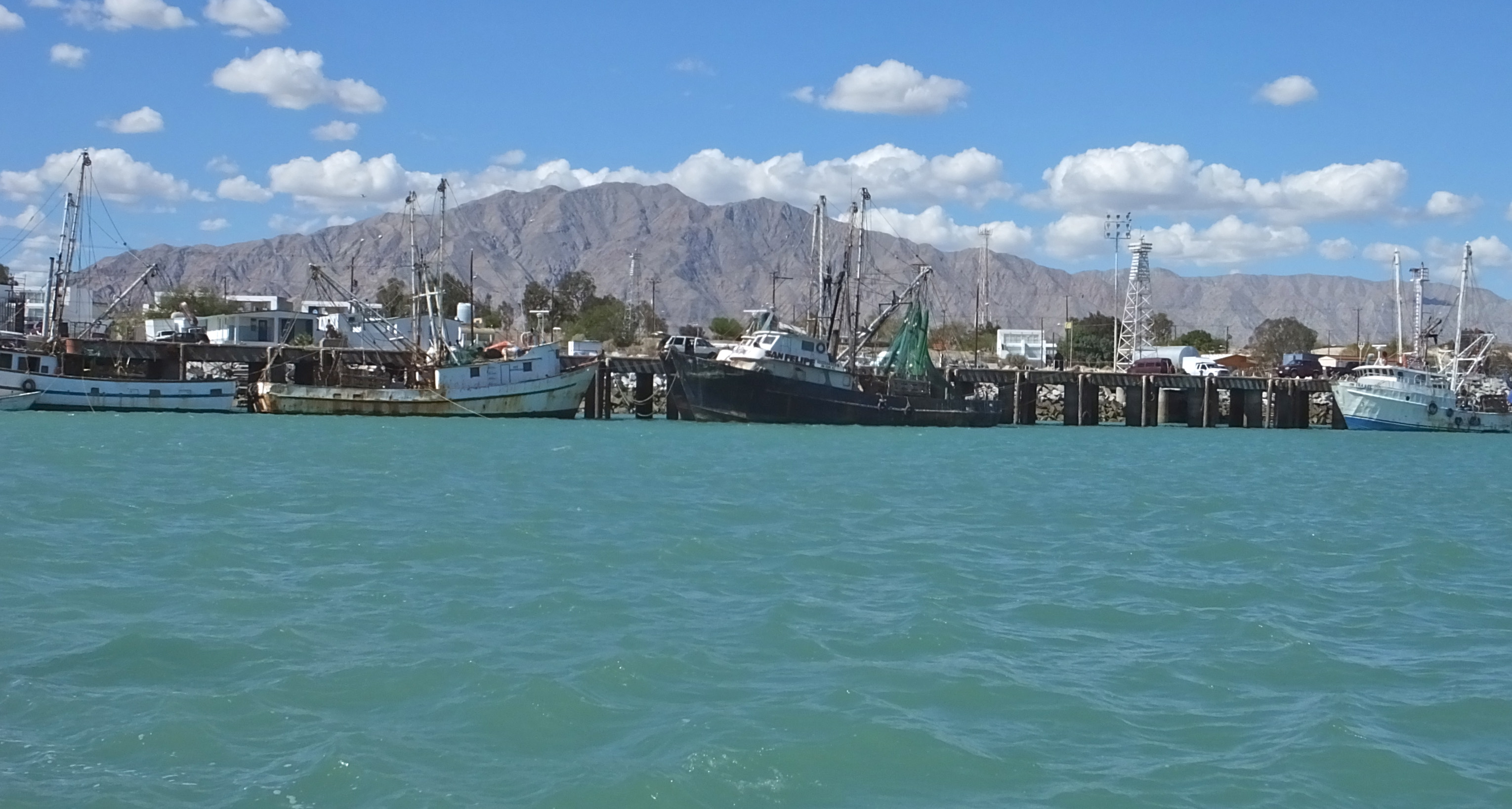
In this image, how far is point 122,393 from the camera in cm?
5559

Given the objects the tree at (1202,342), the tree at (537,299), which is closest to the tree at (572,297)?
the tree at (537,299)

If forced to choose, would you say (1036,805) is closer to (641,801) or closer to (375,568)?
(641,801)

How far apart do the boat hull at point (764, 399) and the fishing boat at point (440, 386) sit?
5571 millimetres

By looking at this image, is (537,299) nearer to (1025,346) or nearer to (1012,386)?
(1025,346)

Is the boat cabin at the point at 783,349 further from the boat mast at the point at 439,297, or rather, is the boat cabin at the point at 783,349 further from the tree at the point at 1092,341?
the tree at the point at 1092,341

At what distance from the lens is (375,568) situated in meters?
17.3

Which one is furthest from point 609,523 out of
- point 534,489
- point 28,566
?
point 28,566

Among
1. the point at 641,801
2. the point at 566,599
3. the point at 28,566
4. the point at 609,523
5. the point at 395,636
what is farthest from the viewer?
the point at 609,523

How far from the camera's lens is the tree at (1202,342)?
12825 centimetres

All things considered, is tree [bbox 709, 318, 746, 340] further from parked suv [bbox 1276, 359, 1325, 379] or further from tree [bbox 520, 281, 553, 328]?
parked suv [bbox 1276, 359, 1325, 379]

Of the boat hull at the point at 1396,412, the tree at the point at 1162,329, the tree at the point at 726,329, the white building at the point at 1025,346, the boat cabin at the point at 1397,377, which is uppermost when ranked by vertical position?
the tree at the point at 1162,329

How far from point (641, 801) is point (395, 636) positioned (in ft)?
15.8

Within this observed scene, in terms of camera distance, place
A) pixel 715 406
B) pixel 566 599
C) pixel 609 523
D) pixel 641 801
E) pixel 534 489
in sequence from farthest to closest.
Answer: pixel 715 406 < pixel 534 489 < pixel 609 523 < pixel 566 599 < pixel 641 801

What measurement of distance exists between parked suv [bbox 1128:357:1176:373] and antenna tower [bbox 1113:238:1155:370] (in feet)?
24.5
